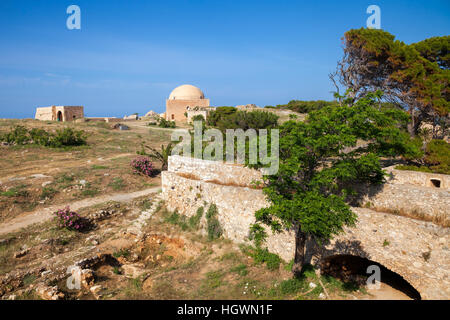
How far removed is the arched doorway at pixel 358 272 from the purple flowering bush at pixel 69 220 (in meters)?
9.17

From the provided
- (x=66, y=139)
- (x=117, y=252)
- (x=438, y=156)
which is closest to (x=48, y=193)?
(x=117, y=252)

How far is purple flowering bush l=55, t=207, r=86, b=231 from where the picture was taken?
1045 cm

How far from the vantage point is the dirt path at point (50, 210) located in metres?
10.5

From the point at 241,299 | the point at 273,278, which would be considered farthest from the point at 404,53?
the point at 241,299

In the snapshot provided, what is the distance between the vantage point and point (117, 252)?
31.4ft

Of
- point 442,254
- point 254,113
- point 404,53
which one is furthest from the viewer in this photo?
point 254,113

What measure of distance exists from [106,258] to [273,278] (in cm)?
567

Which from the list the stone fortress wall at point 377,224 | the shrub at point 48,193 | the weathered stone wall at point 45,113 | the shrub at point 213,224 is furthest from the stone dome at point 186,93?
the shrub at point 213,224

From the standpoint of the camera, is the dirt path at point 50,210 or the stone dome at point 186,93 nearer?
the dirt path at point 50,210

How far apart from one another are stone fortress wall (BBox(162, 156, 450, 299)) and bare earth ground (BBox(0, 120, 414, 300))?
756 mm

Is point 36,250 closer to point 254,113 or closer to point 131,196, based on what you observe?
point 131,196

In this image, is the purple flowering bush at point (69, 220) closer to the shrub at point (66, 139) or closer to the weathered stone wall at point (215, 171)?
the weathered stone wall at point (215, 171)

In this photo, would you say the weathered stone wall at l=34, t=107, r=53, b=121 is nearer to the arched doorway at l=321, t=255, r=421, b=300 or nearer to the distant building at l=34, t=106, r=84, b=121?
the distant building at l=34, t=106, r=84, b=121

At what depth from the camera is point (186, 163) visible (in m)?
11.8
